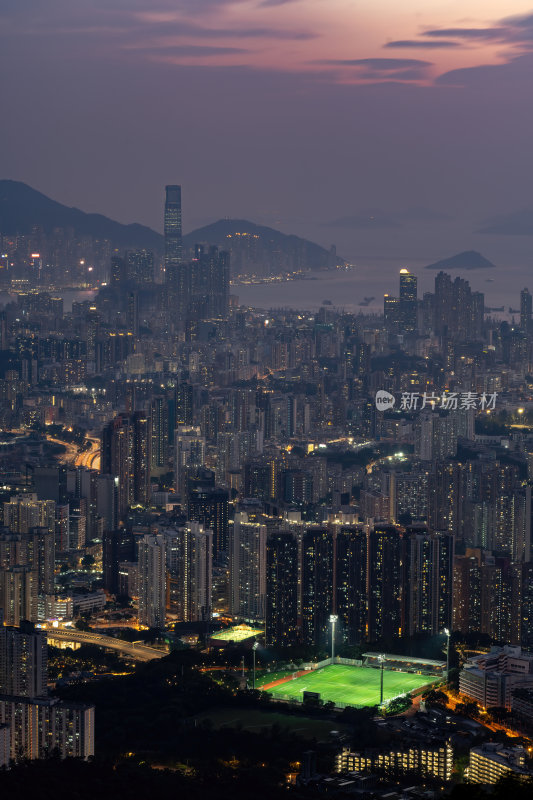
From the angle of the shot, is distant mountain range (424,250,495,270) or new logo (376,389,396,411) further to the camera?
distant mountain range (424,250,495,270)

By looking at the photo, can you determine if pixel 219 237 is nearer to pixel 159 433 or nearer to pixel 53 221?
pixel 53 221

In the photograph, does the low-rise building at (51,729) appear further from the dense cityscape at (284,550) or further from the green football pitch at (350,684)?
the green football pitch at (350,684)

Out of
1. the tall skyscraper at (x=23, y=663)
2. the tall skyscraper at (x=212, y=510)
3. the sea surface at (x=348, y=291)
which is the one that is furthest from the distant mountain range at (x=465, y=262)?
the tall skyscraper at (x=23, y=663)

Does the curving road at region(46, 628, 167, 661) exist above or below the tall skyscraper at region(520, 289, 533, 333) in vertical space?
below

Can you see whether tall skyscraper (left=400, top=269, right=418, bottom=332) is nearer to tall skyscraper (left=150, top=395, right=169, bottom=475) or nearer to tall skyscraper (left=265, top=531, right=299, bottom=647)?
tall skyscraper (left=150, top=395, right=169, bottom=475)

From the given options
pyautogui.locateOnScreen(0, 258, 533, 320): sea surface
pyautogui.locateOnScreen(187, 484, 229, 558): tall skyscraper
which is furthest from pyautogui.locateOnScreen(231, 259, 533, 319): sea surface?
pyautogui.locateOnScreen(187, 484, 229, 558): tall skyscraper

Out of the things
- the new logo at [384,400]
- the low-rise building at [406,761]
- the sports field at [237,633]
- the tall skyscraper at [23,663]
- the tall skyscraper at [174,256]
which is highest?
the tall skyscraper at [174,256]

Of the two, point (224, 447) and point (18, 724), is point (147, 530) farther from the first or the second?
point (18, 724)
